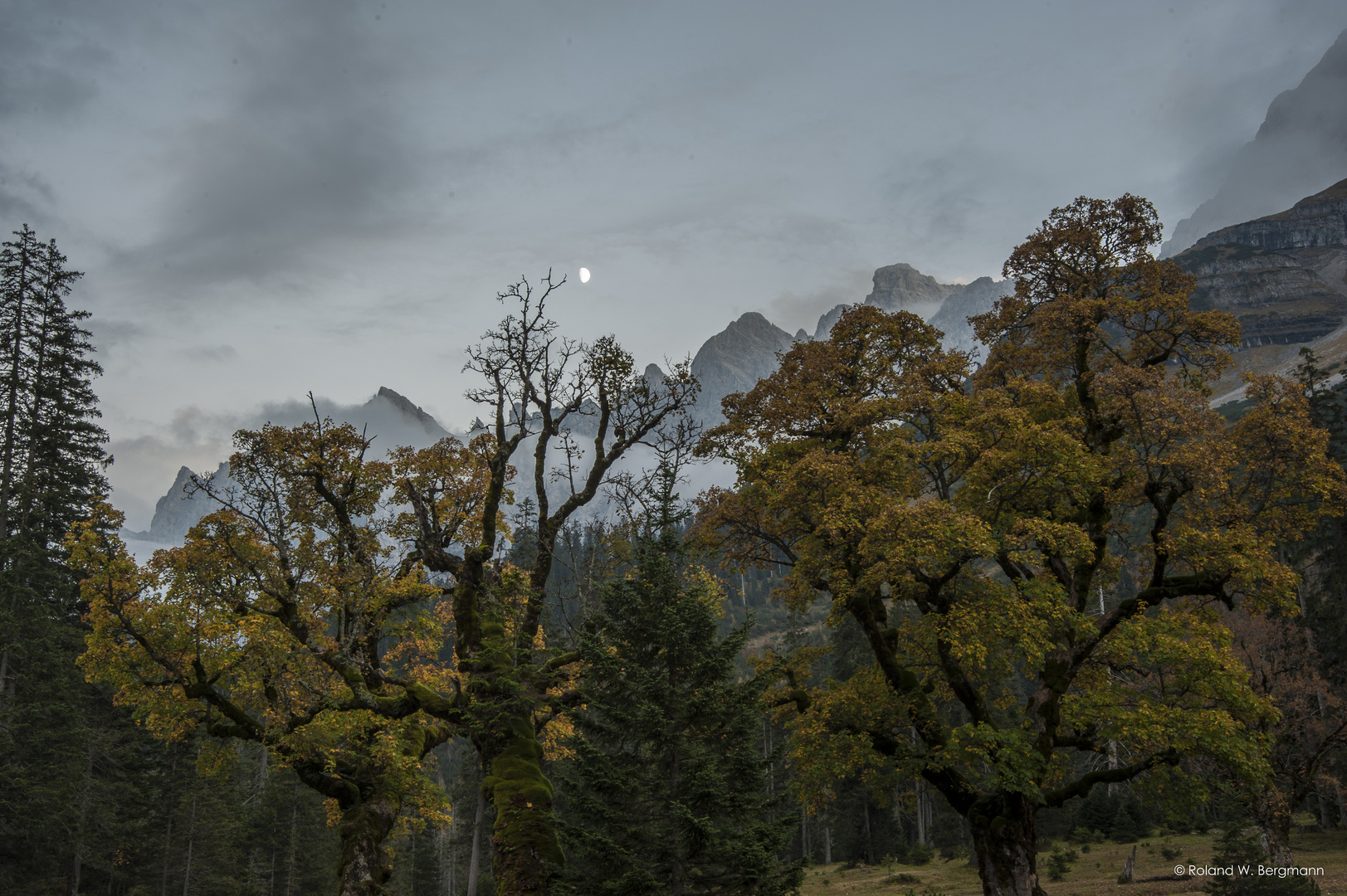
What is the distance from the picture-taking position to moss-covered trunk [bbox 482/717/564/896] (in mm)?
13680

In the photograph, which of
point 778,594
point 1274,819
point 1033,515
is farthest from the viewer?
point 1274,819

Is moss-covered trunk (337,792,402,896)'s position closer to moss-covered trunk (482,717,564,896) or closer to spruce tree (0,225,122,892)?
moss-covered trunk (482,717,564,896)

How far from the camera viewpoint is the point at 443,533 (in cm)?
1830

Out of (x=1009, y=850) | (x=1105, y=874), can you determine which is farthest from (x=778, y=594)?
(x=1105, y=874)

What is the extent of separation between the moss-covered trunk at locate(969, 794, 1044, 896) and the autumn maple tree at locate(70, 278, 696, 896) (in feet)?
31.1

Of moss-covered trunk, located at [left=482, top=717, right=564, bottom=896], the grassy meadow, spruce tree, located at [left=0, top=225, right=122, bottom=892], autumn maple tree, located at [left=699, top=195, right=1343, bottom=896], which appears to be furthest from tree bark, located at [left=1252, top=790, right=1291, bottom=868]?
spruce tree, located at [left=0, top=225, right=122, bottom=892]

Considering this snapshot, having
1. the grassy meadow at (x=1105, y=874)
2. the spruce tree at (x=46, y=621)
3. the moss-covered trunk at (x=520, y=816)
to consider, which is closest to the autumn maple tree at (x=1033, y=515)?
the moss-covered trunk at (x=520, y=816)

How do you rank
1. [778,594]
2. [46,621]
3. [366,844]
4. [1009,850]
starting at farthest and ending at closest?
[46,621], [778,594], [1009,850], [366,844]

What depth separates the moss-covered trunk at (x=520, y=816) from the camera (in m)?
13.7

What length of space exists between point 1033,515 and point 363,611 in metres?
15.7

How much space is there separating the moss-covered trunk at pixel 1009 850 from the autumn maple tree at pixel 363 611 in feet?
31.1

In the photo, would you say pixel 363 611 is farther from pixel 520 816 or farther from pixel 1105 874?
pixel 1105 874

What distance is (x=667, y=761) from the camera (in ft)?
39.6

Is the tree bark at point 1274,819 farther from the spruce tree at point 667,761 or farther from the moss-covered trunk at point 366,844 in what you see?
the moss-covered trunk at point 366,844
